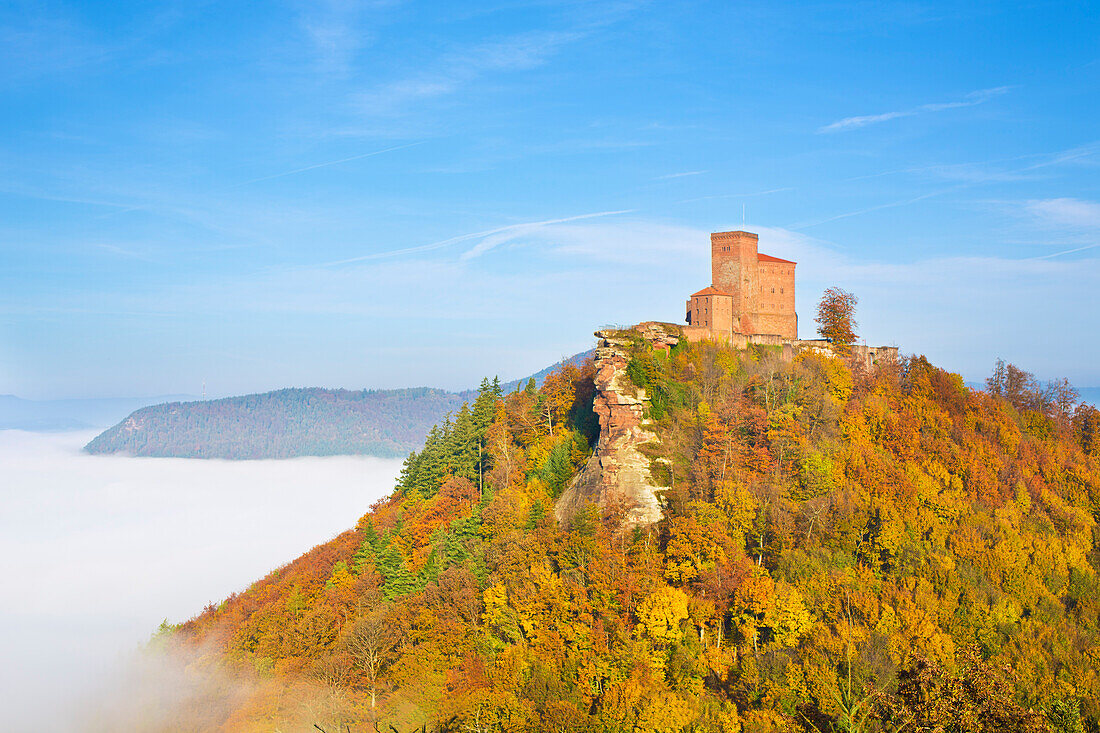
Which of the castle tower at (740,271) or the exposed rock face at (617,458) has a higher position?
the castle tower at (740,271)

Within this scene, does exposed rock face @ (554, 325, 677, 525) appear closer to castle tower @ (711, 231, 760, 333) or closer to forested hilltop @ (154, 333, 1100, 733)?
forested hilltop @ (154, 333, 1100, 733)

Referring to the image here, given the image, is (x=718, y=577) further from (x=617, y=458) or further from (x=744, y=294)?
(x=744, y=294)

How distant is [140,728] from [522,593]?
3989 cm

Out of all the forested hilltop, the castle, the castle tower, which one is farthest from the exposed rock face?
the castle tower

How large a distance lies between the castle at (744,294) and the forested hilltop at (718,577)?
405 centimetres

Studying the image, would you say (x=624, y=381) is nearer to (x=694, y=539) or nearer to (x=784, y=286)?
(x=694, y=539)

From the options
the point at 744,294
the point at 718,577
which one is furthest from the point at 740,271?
the point at 718,577

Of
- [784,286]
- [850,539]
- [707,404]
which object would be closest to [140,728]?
[707,404]

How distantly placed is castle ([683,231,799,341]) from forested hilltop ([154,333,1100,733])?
4048 millimetres

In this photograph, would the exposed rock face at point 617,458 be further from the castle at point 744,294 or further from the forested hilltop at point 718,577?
the castle at point 744,294

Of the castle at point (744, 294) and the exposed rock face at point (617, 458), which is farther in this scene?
the castle at point (744, 294)

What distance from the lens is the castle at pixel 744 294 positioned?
6600 cm

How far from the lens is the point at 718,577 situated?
47.2 meters

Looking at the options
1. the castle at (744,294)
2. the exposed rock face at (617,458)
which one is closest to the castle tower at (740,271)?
the castle at (744,294)
